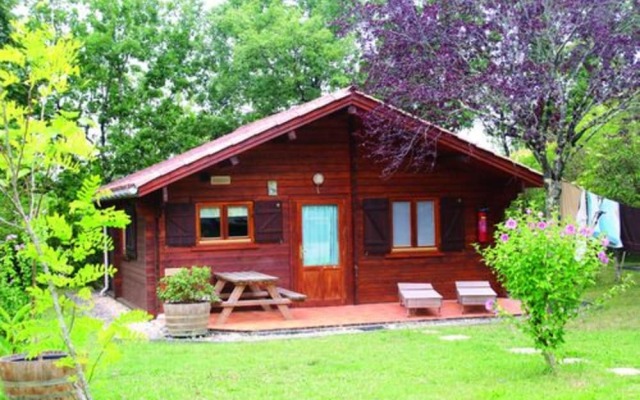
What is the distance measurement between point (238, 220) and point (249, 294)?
4.53ft

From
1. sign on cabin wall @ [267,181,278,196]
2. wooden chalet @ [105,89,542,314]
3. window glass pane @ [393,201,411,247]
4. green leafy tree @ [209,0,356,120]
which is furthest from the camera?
green leafy tree @ [209,0,356,120]

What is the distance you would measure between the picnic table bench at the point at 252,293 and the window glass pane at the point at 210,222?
29.1 inches

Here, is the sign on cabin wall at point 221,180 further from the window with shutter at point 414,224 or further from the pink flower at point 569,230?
the pink flower at point 569,230

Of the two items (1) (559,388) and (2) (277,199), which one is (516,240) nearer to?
(1) (559,388)

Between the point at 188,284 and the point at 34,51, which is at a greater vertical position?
the point at 34,51

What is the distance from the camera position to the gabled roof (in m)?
11.7

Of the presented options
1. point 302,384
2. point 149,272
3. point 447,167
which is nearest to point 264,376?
point 302,384

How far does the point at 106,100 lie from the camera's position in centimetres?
2358

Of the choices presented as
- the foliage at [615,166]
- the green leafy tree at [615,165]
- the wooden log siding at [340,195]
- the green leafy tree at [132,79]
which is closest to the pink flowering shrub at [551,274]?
the wooden log siding at [340,195]

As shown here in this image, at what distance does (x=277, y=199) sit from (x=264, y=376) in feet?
19.7

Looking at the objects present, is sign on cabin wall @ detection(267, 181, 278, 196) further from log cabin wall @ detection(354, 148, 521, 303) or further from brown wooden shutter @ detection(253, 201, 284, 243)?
log cabin wall @ detection(354, 148, 521, 303)

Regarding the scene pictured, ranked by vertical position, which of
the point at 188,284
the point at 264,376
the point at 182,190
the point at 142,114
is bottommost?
the point at 264,376

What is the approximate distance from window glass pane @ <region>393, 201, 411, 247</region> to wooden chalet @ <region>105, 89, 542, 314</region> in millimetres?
21

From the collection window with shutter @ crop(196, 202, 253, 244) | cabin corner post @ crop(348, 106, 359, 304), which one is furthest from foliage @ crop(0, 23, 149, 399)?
cabin corner post @ crop(348, 106, 359, 304)
